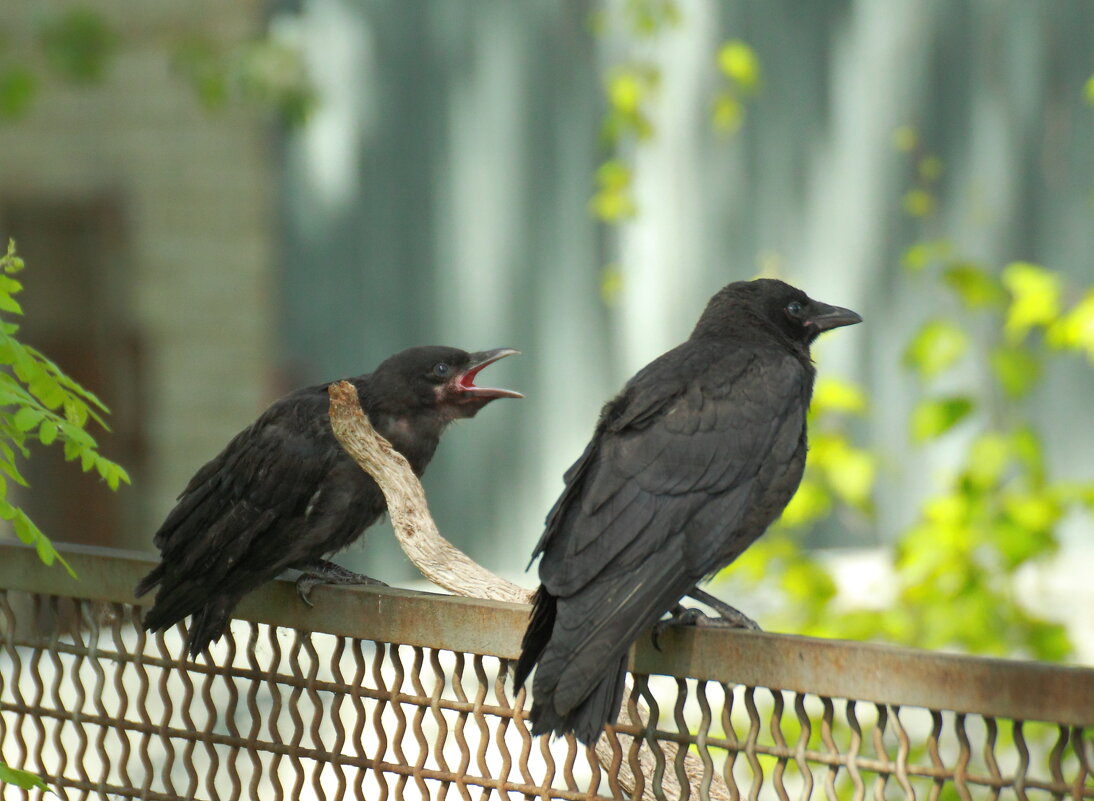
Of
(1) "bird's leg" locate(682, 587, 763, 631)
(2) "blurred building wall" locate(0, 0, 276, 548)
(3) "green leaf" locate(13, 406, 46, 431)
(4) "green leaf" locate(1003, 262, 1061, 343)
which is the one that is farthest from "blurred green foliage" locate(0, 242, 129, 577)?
(2) "blurred building wall" locate(0, 0, 276, 548)

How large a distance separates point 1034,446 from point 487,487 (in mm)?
2442

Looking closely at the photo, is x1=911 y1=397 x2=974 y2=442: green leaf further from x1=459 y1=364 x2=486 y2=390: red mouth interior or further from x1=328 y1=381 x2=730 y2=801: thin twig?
x1=328 y1=381 x2=730 y2=801: thin twig

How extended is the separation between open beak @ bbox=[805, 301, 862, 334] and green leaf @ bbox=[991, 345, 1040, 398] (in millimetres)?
1463

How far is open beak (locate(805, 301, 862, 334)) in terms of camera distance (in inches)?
138

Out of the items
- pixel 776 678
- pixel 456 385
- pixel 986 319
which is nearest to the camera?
pixel 776 678

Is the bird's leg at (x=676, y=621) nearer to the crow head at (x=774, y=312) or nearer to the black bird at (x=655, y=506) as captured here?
the black bird at (x=655, y=506)

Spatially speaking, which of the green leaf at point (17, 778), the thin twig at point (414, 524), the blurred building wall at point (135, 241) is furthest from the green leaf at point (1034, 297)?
the blurred building wall at point (135, 241)

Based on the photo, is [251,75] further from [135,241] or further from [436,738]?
[436,738]

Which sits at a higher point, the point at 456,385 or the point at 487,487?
the point at 456,385

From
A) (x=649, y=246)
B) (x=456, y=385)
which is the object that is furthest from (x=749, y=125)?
(x=456, y=385)

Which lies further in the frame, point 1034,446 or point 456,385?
point 1034,446

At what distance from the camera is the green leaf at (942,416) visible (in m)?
4.63

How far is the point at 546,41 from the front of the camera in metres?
6.24

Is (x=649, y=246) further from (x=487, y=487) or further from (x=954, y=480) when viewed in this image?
(x=954, y=480)
